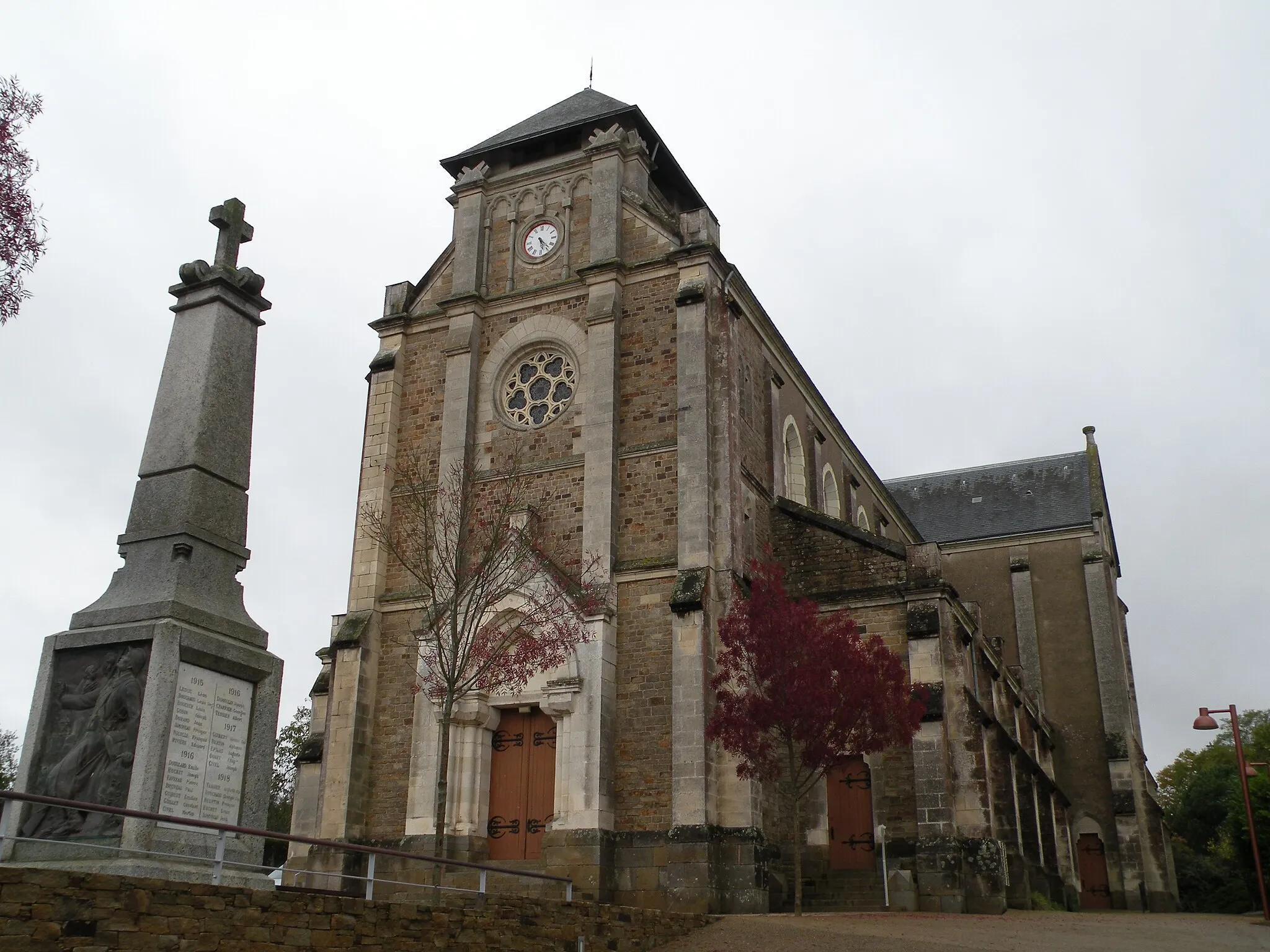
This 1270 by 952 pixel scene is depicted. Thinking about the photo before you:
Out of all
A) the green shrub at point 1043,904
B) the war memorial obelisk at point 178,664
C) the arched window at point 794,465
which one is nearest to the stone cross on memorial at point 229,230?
the war memorial obelisk at point 178,664

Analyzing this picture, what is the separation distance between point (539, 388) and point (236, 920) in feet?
52.4

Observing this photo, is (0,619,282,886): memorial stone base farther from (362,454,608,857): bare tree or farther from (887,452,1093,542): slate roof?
(887,452,1093,542): slate roof

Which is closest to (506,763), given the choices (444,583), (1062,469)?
(444,583)

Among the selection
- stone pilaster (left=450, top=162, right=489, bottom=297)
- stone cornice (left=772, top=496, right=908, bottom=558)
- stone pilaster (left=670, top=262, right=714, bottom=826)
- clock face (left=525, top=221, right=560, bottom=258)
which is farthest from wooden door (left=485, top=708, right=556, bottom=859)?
clock face (left=525, top=221, right=560, bottom=258)

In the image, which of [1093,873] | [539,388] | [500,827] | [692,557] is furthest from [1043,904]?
[539,388]

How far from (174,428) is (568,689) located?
11.1 metres

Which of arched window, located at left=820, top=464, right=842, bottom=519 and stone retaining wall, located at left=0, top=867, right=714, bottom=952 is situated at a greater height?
arched window, located at left=820, top=464, right=842, bottom=519

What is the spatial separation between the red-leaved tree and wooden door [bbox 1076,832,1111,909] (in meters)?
18.1

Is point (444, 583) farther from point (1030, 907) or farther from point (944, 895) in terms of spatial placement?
point (1030, 907)

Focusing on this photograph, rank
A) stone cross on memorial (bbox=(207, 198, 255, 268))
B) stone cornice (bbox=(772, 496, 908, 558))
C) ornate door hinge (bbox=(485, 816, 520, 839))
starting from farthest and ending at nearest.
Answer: stone cornice (bbox=(772, 496, 908, 558)), ornate door hinge (bbox=(485, 816, 520, 839)), stone cross on memorial (bbox=(207, 198, 255, 268))

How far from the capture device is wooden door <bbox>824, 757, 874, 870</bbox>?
68.0 feet

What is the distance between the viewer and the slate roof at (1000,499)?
4006cm

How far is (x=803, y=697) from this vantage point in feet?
57.8

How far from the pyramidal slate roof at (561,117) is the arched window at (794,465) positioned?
27.1 feet
